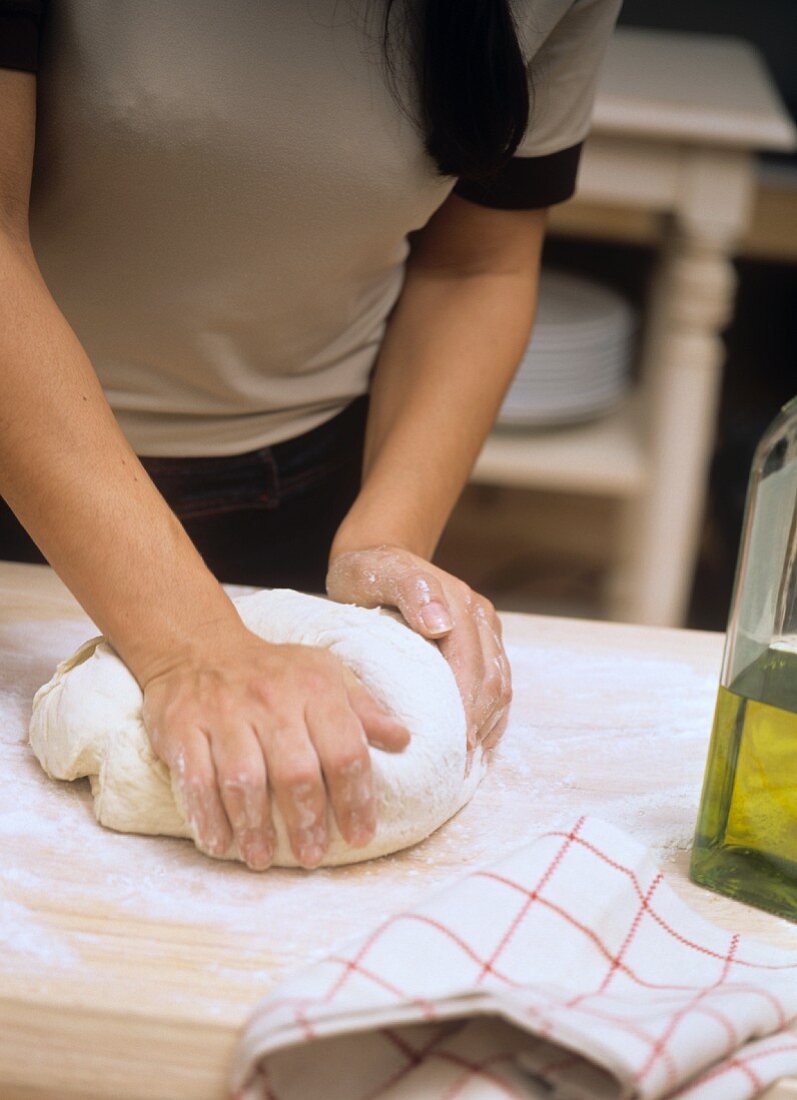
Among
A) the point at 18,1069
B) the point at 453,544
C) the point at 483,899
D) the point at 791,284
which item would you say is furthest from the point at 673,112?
the point at 18,1069

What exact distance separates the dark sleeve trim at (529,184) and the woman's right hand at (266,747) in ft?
1.51

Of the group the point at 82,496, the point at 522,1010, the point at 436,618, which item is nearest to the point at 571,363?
the point at 436,618

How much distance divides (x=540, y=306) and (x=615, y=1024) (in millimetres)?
1414

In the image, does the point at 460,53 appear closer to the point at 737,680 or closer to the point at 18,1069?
the point at 737,680

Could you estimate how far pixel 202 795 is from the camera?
591 millimetres

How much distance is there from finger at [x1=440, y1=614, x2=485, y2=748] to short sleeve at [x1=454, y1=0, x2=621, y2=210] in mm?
340

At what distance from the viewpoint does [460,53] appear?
0.74 meters

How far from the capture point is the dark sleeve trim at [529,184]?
0.91m

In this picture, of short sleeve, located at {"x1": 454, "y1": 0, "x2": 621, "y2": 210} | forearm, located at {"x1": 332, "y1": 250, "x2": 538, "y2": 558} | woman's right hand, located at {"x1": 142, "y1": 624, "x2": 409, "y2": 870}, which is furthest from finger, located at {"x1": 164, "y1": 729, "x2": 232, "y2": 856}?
short sleeve, located at {"x1": 454, "y1": 0, "x2": 621, "y2": 210}

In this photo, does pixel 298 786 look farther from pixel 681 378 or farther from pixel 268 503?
pixel 681 378

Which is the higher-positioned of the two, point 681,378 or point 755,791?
point 755,791

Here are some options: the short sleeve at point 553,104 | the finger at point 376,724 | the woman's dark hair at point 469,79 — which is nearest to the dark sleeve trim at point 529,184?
the short sleeve at point 553,104

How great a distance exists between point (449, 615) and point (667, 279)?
1.05 metres

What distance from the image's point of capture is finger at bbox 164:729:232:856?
0.59 meters
